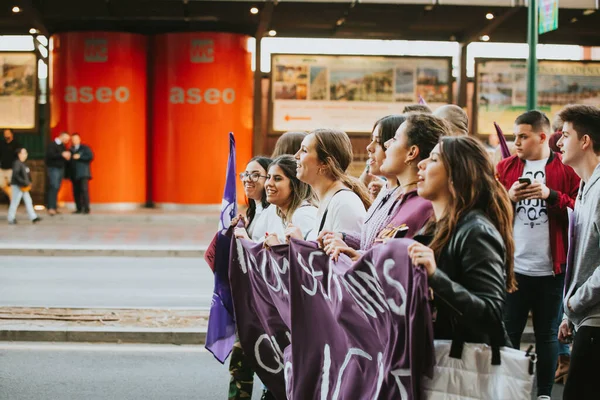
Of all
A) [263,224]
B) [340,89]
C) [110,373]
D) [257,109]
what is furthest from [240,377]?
[340,89]

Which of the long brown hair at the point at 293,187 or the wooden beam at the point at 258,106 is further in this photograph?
the wooden beam at the point at 258,106

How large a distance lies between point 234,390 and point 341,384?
1.53 metres

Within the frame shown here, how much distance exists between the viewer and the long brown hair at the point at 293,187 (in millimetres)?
5332

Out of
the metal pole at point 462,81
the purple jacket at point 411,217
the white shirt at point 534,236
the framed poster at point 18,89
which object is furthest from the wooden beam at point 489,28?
the purple jacket at point 411,217

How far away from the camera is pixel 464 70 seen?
2339cm

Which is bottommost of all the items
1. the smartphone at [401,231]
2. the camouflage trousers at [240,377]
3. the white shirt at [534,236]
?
the camouflage trousers at [240,377]

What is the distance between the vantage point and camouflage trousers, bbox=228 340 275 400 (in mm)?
5297

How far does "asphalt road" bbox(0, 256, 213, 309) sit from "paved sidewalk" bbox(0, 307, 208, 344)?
627mm

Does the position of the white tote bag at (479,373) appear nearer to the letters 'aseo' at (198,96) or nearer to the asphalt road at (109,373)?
the asphalt road at (109,373)

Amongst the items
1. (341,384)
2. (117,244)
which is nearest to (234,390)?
(341,384)

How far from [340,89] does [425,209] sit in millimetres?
19772

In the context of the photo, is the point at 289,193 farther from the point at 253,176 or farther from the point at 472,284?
the point at 472,284

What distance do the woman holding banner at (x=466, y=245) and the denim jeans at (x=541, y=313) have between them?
2.12m

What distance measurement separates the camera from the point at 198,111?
2184cm
